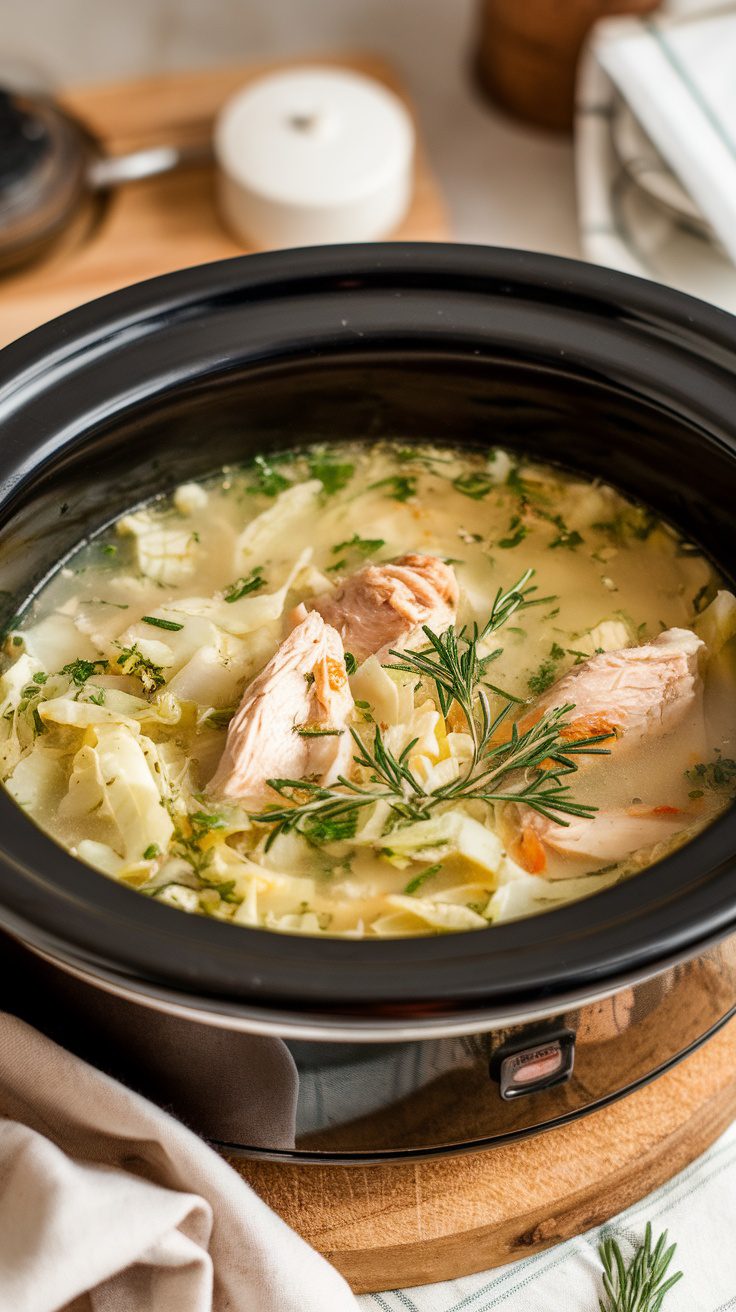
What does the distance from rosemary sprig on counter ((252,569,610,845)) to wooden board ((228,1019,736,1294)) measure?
0.38 meters

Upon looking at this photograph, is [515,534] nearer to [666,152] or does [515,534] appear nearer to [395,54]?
[666,152]

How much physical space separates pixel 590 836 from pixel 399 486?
2.04 ft

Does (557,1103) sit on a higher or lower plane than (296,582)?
lower

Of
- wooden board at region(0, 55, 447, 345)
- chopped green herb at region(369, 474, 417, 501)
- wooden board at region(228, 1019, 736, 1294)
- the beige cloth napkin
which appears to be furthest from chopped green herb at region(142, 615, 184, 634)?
wooden board at region(0, 55, 447, 345)

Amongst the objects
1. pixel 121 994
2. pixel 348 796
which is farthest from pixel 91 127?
pixel 121 994

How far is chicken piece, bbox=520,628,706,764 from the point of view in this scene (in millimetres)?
1531

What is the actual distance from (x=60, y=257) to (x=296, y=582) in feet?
4.03

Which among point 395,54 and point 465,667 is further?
point 395,54

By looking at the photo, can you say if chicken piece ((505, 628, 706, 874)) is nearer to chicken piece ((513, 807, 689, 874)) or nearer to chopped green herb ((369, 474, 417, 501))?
chicken piece ((513, 807, 689, 874))

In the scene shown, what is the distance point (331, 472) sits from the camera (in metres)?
1.88

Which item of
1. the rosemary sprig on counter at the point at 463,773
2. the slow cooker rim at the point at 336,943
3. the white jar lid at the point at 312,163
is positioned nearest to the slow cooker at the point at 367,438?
the slow cooker rim at the point at 336,943

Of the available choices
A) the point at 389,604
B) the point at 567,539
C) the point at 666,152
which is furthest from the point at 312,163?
the point at 389,604

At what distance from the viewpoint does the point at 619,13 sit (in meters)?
2.76

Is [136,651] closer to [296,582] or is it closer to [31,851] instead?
[296,582]
